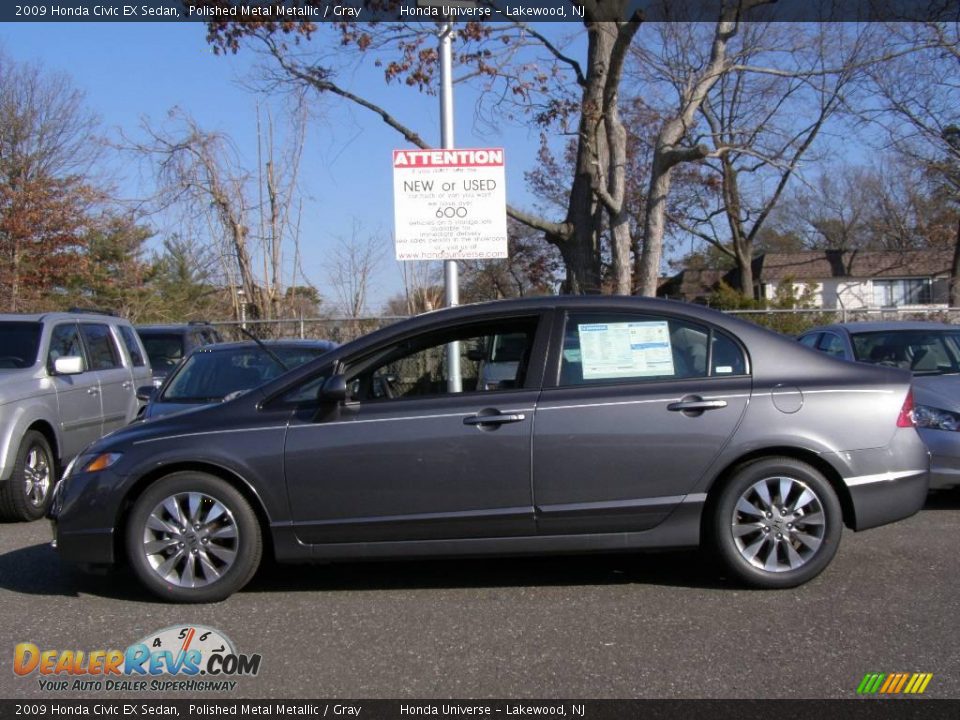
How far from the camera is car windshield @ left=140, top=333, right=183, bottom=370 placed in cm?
1352

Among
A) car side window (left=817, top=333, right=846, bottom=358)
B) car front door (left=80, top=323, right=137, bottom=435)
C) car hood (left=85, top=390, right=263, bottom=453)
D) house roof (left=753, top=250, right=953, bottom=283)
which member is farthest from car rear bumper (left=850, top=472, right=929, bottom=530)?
house roof (left=753, top=250, right=953, bottom=283)

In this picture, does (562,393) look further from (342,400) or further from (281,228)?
(281,228)

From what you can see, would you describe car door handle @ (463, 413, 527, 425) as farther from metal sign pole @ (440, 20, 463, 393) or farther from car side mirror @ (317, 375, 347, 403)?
metal sign pole @ (440, 20, 463, 393)

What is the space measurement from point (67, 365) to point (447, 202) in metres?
3.89

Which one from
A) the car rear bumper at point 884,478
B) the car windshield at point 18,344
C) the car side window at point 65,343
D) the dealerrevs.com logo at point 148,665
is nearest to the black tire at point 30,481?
the car windshield at point 18,344

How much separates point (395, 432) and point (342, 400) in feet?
1.14

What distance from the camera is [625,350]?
17.1 feet

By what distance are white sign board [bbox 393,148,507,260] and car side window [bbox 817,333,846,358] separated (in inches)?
A: 135

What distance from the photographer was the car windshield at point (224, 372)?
7980 mm

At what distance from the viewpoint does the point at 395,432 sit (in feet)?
16.4

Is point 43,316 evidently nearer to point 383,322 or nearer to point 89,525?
point 89,525

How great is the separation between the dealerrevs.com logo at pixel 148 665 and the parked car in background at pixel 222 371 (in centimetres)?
342

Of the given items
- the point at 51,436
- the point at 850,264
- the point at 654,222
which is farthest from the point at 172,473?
the point at 850,264

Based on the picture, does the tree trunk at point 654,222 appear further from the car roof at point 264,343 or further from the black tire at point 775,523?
the black tire at point 775,523
